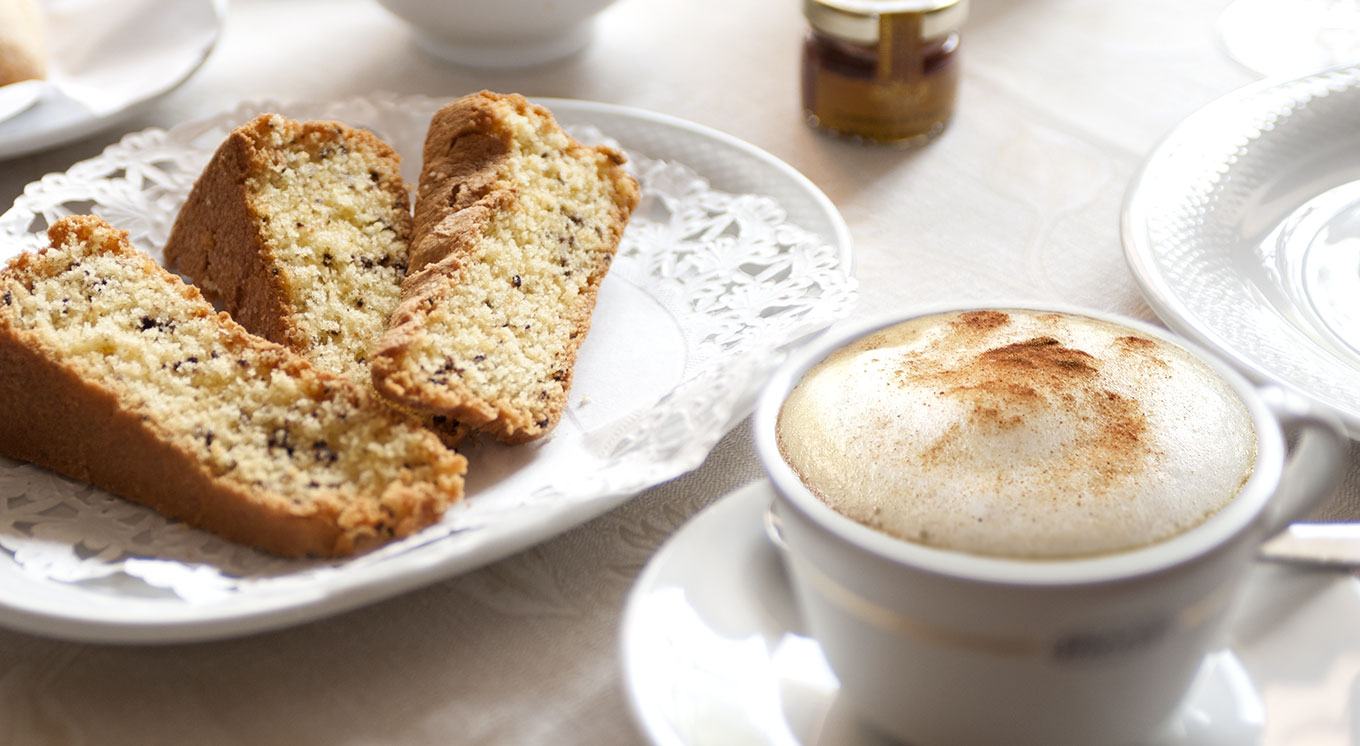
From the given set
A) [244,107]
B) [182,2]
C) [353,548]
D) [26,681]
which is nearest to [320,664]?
[353,548]

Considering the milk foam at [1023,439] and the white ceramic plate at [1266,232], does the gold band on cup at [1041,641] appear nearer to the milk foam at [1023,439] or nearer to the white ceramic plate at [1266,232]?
the milk foam at [1023,439]

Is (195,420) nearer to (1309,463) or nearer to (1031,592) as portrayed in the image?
(1031,592)

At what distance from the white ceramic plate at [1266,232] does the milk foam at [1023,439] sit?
1.35 feet

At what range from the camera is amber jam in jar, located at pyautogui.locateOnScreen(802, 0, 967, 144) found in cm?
192

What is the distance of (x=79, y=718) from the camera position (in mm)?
1004

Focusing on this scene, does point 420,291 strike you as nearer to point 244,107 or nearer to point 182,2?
point 244,107

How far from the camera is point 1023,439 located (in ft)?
2.68

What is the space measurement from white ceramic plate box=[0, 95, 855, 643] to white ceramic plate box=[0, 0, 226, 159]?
0.18 meters

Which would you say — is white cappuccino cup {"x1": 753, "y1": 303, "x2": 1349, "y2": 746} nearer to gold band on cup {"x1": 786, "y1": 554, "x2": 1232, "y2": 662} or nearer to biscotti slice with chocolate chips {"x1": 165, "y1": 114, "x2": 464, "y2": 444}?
gold band on cup {"x1": 786, "y1": 554, "x2": 1232, "y2": 662}

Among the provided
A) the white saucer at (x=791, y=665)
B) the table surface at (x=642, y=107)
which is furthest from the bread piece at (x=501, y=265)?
the white saucer at (x=791, y=665)

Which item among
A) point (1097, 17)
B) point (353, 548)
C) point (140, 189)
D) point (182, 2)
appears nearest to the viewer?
point (353, 548)

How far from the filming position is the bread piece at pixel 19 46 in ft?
6.67

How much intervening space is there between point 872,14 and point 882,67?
10 cm

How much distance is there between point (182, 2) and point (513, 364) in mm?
1406
